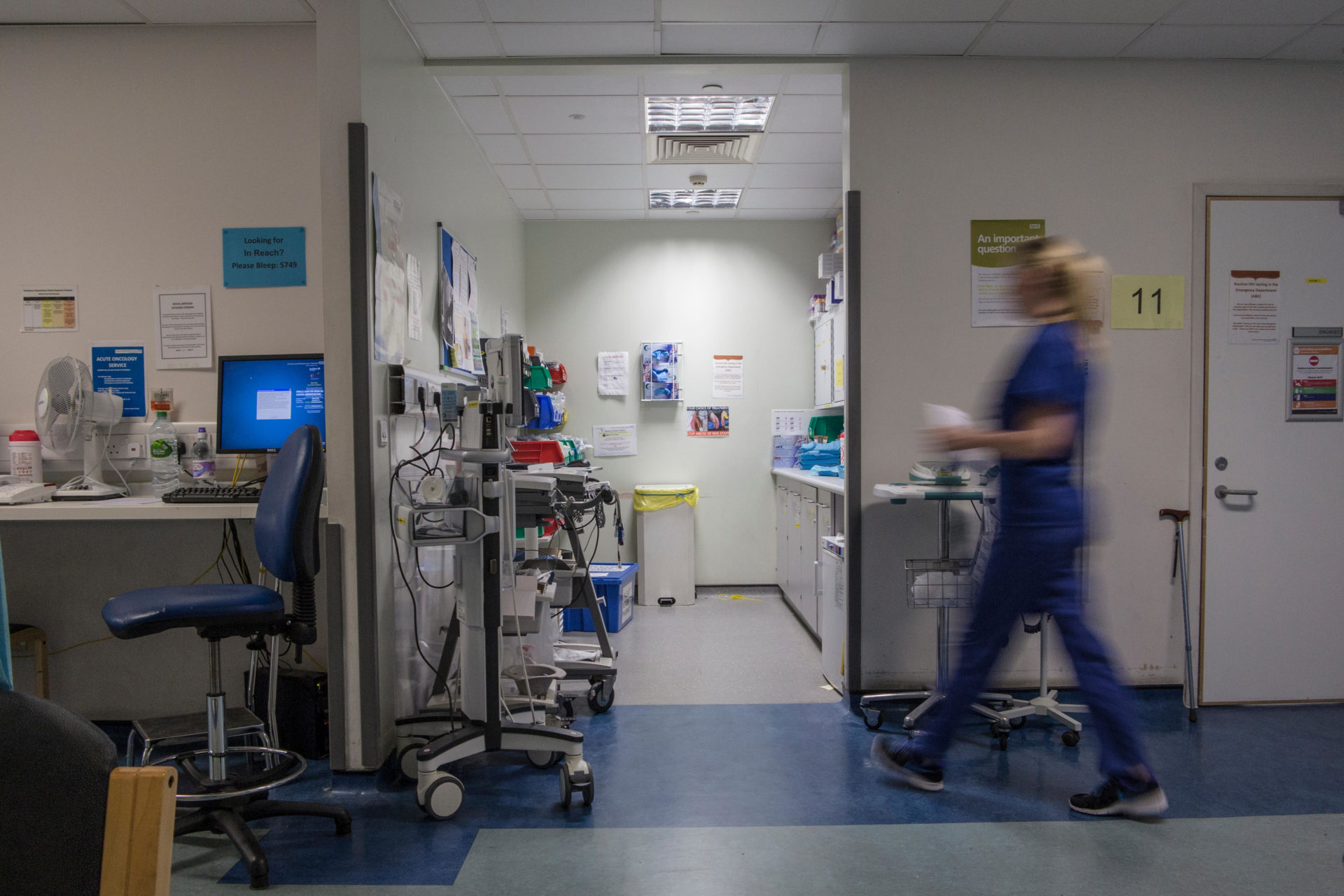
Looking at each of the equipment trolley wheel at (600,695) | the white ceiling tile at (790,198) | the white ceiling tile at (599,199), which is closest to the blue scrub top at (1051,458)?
the equipment trolley wheel at (600,695)

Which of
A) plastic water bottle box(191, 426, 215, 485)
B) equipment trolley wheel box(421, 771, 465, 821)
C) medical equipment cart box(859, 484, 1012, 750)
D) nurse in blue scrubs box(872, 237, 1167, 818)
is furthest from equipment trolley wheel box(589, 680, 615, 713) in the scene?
plastic water bottle box(191, 426, 215, 485)

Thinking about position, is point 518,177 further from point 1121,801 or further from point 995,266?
point 1121,801

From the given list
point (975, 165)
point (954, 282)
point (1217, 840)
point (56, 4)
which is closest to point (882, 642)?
point (1217, 840)

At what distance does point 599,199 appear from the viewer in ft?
15.3

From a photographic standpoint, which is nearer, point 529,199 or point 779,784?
point 779,784

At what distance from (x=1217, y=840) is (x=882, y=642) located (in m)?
1.16

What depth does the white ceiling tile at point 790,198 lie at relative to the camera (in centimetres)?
450

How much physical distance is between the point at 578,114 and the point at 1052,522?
2725 millimetres

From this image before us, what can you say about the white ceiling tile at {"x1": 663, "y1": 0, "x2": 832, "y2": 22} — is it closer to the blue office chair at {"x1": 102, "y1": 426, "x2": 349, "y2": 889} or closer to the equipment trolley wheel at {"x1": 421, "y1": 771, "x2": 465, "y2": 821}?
the blue office chair at {"x1": 102, "y1": 426, "x2": 349, "y2": 889}

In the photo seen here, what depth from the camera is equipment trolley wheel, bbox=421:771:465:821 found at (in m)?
1.98

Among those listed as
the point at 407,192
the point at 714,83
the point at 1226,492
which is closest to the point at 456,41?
the point at 407,192

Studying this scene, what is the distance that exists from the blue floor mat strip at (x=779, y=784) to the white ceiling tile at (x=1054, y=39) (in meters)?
2.52

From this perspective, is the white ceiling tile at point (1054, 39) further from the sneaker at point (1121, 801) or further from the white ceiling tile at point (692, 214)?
the sneaker at point (1121, 801)

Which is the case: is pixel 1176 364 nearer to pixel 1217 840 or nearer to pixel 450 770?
pixel 1217 840
